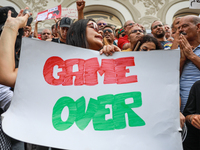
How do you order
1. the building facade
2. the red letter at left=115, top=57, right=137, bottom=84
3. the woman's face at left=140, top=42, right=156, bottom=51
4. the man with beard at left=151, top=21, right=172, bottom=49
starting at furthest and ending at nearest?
1. the building facade
2. the man with beard at left=151, top=21, right=172, bottom=49
3. the woman's face at left=140, top=42, right=156, bottom=51
4. the red letter at left=115, top=57, right=137, bottom=84

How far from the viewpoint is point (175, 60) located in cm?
141

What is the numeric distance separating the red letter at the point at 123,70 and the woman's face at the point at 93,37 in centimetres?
26

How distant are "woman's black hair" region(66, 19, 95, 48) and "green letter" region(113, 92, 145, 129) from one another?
50 cm

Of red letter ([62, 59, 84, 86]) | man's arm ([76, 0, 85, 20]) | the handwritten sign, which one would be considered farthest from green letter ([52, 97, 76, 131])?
the handwritten sign

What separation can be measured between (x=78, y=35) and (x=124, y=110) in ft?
2.16

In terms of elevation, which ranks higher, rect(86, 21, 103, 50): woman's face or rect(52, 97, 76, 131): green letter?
rect(86, 21, 103, 50): woman's face

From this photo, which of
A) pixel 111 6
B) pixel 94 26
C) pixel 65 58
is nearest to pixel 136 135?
pixel 65 58

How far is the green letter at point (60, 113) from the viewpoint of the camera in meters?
1.32

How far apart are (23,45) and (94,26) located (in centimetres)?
53

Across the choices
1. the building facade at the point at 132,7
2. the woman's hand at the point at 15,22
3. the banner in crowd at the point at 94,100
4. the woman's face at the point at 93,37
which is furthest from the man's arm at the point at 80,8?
the building facade at the point at 132,7

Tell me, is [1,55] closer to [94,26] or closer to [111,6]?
[94,26]

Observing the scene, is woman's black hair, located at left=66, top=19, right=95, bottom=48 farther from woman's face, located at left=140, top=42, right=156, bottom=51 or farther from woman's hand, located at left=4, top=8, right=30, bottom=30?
woman's face, located at left=140, top=42, right=156, bottom=51

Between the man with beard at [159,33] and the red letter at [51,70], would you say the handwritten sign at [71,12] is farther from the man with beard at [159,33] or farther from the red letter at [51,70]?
the red letter at [51,70]

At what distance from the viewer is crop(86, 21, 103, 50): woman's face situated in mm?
1648
